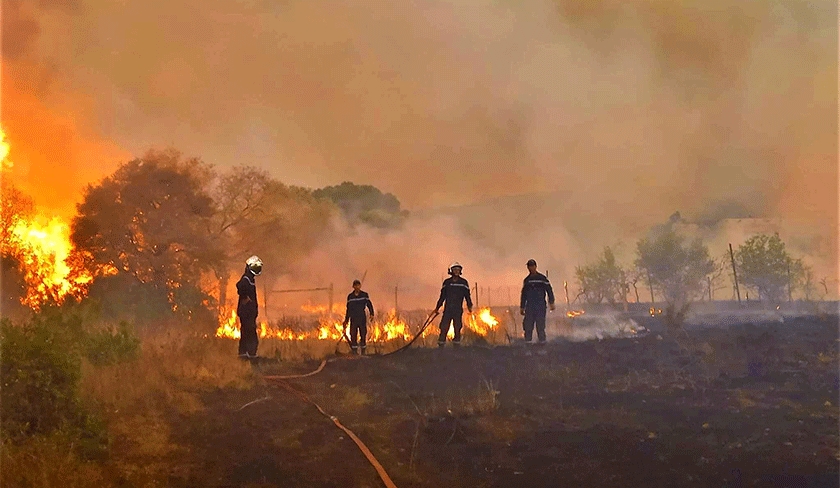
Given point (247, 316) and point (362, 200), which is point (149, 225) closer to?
point (247, 316)

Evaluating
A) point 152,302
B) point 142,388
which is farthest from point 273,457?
point 152,302

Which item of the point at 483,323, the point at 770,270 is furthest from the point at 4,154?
the point at 770,270

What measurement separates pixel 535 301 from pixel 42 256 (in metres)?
15.2

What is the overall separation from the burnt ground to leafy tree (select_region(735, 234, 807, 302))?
21942 mm

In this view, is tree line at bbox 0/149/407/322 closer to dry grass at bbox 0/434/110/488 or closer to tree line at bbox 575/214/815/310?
dry grass at bbox 0/434/110/488

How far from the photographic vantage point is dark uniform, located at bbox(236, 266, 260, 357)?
1179 cm

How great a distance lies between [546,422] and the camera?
7.55 m

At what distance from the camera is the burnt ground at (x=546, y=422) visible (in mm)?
5809

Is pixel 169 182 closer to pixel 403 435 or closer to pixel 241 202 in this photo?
pixel 241 202

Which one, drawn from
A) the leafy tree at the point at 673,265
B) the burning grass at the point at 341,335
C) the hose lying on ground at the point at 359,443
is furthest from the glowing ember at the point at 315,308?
the leafy tree at the point at 673,265

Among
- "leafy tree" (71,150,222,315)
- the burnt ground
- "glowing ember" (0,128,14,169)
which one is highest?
"glowing ember" (0,128,14,169)

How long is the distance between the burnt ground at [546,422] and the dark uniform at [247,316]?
59cm

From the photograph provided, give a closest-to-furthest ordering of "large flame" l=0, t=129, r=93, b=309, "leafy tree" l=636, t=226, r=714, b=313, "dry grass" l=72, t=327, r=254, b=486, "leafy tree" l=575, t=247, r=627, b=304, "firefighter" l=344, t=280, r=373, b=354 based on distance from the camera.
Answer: "dry grass" l=72, t=327, r=254, b=486
"firefighter" l=344, t=280, r=373, b=354
"large flame" l=0, t=129, r=93, b=309
"leafy tree" l=575, t=247, r=627, b=304
"leafy tree" l=636, t=226, r=714, b=313

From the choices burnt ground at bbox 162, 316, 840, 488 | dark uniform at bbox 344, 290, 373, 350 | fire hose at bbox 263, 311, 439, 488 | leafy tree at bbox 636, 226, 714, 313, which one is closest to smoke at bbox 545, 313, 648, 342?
burnt ground at bbox 162, 316, 840, 488
